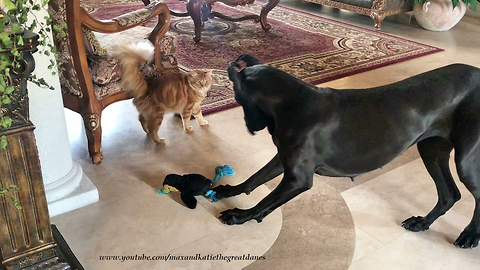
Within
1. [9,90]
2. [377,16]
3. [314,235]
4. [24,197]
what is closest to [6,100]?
[9,90]

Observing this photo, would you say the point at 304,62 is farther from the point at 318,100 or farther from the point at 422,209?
the point at 318,100

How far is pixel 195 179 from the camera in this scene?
2.04 metres

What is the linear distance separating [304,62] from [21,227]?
296 cm

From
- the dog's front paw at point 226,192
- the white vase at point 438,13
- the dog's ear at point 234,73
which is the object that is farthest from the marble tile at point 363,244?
the white vase at point 438,13

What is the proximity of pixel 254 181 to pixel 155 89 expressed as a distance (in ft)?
2.70

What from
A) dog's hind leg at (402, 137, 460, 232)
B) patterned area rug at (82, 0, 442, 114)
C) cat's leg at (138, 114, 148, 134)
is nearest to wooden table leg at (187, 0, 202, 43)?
patterned area rug at (82, 0, 442, 114)

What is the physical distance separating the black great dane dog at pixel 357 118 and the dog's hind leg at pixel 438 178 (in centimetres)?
14

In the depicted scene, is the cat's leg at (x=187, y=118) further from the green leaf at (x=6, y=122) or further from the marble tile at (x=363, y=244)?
the green leaf at (x=6, y=122)

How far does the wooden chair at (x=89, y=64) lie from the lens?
2053 mm

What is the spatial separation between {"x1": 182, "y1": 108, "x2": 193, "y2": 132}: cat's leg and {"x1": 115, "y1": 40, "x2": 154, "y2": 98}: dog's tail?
274 millimetres

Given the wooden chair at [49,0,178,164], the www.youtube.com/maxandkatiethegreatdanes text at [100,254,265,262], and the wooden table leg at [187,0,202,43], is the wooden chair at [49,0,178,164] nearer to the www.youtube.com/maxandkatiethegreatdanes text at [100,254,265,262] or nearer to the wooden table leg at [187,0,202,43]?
the www.youtube.com/maxandkatiethegreatdanes text at [100,254,265,262]

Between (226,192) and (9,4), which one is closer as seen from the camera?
(9,4)

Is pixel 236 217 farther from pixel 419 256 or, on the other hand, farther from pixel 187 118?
pixel 187 118

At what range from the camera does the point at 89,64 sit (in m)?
2.23
